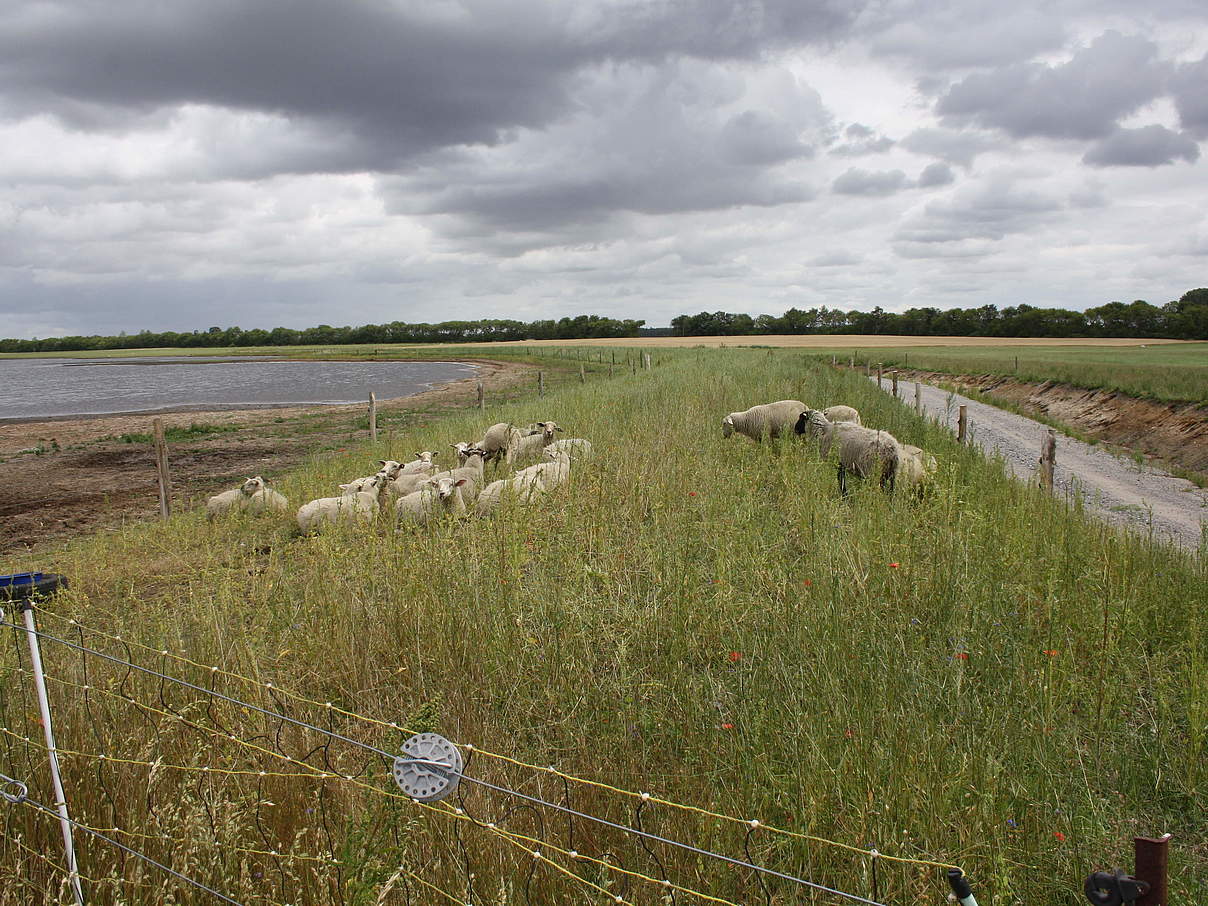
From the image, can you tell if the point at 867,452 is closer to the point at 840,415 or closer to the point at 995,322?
the point at 840,415

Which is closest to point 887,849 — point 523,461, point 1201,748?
point 1201,748

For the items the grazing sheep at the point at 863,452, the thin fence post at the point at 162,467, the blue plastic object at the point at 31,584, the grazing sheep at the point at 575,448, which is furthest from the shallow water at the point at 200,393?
the blue plastic object at the point at 31,584

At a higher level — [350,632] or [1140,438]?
[350,632]

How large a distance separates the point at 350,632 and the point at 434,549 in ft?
4.27

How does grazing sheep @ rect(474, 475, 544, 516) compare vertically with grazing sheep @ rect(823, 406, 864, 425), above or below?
below

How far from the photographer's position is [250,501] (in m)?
12.9

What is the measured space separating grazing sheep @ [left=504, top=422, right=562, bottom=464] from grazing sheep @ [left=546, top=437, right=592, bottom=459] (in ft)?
2.77

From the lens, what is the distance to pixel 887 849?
314 cm

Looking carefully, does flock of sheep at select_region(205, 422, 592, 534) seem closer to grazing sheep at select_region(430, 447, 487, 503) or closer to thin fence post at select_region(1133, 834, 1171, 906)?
grazing sheep at select_region(430, 447, 487, 503)

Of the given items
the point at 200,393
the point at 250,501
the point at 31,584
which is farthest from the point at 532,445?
the point at 200,393

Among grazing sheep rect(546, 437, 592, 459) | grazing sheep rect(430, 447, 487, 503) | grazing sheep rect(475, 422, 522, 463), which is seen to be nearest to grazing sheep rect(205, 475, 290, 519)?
grazing sheep rect(430, 447, 487, 503)

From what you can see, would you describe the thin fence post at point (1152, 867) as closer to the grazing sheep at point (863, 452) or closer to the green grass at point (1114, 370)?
the grazing sheep at point (863, 452)

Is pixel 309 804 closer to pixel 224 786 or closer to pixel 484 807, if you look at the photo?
pixel 224 786

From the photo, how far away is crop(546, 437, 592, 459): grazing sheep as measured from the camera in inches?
456
